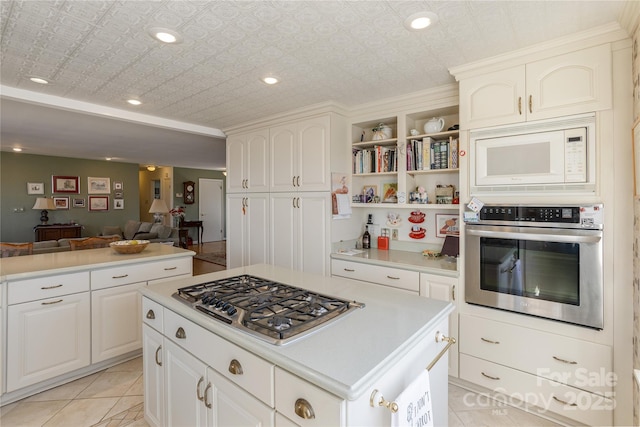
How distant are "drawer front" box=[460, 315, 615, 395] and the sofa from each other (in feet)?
19.6

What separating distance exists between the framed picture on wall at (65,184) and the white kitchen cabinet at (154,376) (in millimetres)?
7406

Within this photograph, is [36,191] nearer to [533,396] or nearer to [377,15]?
[377,15]

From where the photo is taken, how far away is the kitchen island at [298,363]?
2.92 feet

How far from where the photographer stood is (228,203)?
3.95 m

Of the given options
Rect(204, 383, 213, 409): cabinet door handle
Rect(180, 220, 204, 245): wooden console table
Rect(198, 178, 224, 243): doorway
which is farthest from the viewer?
Rect(198, 178, 224, 243): doorway

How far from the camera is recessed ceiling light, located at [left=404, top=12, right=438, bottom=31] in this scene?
1529 mm

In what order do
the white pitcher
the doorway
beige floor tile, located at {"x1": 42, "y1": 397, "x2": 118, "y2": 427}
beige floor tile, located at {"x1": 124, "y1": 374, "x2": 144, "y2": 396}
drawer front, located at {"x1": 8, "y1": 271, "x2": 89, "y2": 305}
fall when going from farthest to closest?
the doorway
the white pitcher
beige floor tile, located at {"x1": 124, "y1": 374, "x2": 144, "y2": 396}
drawer front, located at {"x1": 8, "y1": 271, "x2": 89, "y2": 305}
beige floor tile, located at {"x1": 42, "y1": 397, "x2": 118, "y2": 427}

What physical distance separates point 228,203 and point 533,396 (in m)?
3.47

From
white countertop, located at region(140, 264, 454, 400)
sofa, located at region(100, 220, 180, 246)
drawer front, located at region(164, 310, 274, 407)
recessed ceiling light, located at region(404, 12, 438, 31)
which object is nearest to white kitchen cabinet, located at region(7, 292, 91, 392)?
white countertop, located at region(140, 264, 454, 400)

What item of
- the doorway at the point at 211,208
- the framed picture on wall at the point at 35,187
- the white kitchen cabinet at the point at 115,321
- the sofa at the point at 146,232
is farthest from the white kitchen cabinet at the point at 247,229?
the doorway at the point at 211,208

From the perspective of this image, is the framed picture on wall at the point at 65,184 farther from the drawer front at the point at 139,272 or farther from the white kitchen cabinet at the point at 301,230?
the white kitchen cabinet at the point at 301,230

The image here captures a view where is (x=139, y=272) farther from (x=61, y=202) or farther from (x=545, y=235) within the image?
(x=61, y=202)

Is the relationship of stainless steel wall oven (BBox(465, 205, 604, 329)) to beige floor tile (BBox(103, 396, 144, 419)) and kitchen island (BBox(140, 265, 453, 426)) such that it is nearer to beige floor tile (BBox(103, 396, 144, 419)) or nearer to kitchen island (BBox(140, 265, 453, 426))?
kitchen island (BBox(140, 265, 453, 426))

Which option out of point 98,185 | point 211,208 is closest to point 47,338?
point 98,185
